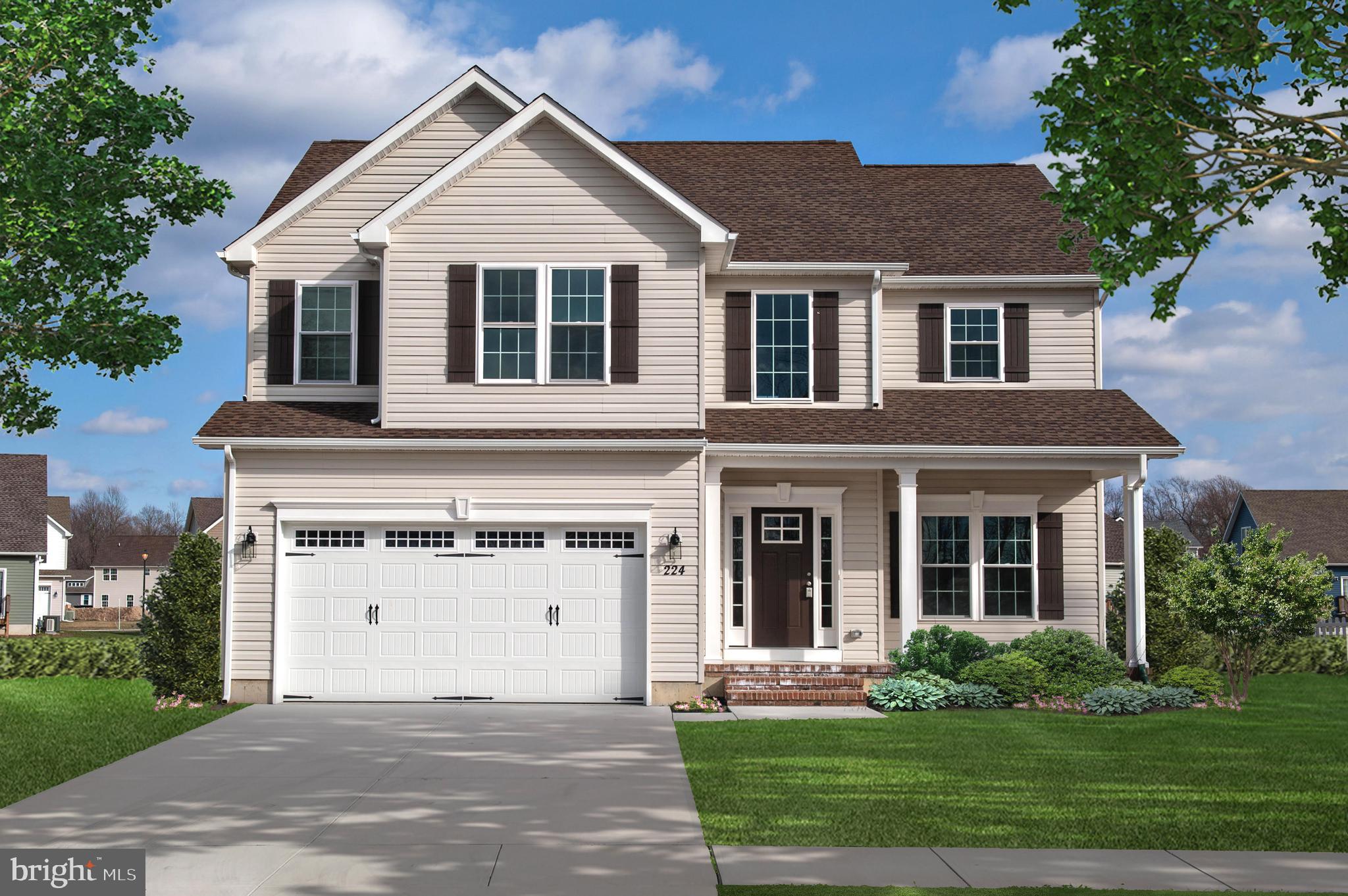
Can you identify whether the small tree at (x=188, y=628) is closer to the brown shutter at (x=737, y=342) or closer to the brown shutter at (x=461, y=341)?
the brown shutter at (x=461, y=341)

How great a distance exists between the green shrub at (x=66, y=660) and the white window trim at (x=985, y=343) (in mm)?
16155

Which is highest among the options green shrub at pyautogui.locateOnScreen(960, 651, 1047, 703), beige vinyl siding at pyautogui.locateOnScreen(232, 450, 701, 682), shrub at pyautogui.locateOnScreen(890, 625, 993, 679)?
beige vinyl siding at pyautogui.locateOnScreen(232, 450, 701, 682)

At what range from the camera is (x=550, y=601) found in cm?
1794

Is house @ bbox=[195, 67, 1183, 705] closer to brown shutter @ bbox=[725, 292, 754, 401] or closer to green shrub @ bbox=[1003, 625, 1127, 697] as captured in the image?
brown shutter @ bbox=[725, 292, 754, 401]

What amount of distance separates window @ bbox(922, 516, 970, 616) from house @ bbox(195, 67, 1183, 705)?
49mm

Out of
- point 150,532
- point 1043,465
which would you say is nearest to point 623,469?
point 1043,465

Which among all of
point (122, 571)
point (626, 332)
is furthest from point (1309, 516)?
point (122, 571)

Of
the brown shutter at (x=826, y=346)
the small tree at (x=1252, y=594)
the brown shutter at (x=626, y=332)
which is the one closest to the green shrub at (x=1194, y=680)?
the small tree at (x=1252, y=594)

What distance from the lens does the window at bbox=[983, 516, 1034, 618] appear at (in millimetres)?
20578

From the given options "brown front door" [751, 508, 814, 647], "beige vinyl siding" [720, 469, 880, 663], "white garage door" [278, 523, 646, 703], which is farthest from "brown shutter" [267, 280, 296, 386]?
"brown front door" [751, 508, 814, 647]

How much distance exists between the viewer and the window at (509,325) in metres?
18.1

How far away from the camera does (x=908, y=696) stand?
17.4 metres

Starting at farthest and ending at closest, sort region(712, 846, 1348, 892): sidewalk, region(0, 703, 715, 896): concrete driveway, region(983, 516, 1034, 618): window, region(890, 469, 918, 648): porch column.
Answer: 1. region(983, 516, 1034, 618): window
2. region(890, 469, 918, 648): porch column
3. region(0, 703, 715, 896): concrete driveway
4. region(712, 846, 1348, 892): sidewalk

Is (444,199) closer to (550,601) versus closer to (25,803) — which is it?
(550,601)
